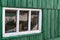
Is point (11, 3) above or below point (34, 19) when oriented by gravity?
above

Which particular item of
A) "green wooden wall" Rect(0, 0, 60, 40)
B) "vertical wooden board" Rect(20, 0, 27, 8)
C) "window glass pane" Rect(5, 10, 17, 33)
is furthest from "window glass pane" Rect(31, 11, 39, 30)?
"window glass pane" Rect(5, 10, 17, 33)

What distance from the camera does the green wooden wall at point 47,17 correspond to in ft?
17.3

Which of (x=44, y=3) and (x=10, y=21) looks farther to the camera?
(x=44, y=3)

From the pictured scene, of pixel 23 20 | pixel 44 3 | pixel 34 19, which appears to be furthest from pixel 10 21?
pixel 44 3

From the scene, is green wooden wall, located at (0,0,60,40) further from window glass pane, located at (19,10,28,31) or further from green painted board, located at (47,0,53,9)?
window glass pane, located at (19,10,28,31)

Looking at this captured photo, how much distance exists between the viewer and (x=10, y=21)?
16.9 feet

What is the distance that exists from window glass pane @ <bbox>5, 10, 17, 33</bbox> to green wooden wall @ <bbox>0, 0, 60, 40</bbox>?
0.85 ft

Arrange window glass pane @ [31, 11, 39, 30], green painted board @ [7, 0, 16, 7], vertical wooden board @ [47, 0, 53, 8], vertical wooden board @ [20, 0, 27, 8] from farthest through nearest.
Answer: vertical wooden board @ [47, 0, 53, 8]
window glass pane @ [31, 11, 39, 30]
vertical wooden board @ [20, 0, 27, 8]
green painted board @ [7, 0, 16, 7]

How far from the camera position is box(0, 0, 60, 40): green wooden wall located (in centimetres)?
529

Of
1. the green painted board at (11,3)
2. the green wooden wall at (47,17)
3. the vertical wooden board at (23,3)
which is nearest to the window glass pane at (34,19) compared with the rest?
the green wooden wall at (47,17)

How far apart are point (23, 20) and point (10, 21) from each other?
0.52 meters

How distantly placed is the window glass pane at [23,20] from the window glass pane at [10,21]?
0.78 ft

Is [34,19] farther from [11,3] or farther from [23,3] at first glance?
[11,3]

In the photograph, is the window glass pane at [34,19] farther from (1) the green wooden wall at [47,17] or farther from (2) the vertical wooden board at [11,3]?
(2) the vertical wooden board at [11,3]
